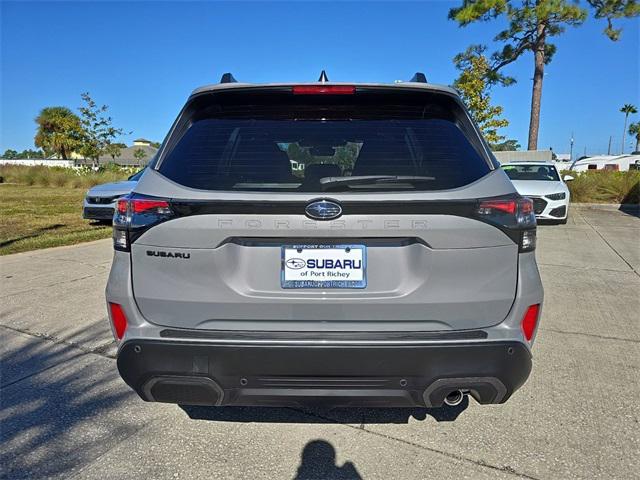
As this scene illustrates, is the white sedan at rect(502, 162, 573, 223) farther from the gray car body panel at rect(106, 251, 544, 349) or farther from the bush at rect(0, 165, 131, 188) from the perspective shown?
the bush at rect(0, 165, 131, 188)

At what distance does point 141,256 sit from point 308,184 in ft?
2.56

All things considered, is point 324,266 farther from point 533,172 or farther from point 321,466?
point 533,172

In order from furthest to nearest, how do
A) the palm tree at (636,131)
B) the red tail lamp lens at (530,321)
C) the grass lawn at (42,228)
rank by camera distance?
the palm tree at (636,131), the grass lawn at (42,228), the red tail lamp lens at (530,321)

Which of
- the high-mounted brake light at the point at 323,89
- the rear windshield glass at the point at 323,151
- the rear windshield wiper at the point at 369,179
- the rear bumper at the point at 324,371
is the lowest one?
the rear bumper at the point at 324,371

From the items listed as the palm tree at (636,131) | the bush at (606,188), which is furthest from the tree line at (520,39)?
the palm tree at (636,131)

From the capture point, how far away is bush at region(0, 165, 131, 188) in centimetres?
2592

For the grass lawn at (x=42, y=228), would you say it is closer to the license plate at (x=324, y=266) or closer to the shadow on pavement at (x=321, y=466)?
the shadow on pavement at (x=321, y=466)

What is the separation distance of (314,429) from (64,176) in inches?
1163

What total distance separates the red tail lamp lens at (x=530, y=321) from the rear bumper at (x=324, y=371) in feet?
0.24

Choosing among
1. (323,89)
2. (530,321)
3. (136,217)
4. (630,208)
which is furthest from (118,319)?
(630,208)

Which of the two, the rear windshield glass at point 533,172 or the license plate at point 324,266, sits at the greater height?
the rear windshield glass at point 533,172

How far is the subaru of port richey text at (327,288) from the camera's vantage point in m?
1.88

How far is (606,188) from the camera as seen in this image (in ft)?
56.6

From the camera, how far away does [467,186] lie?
1940 mm
